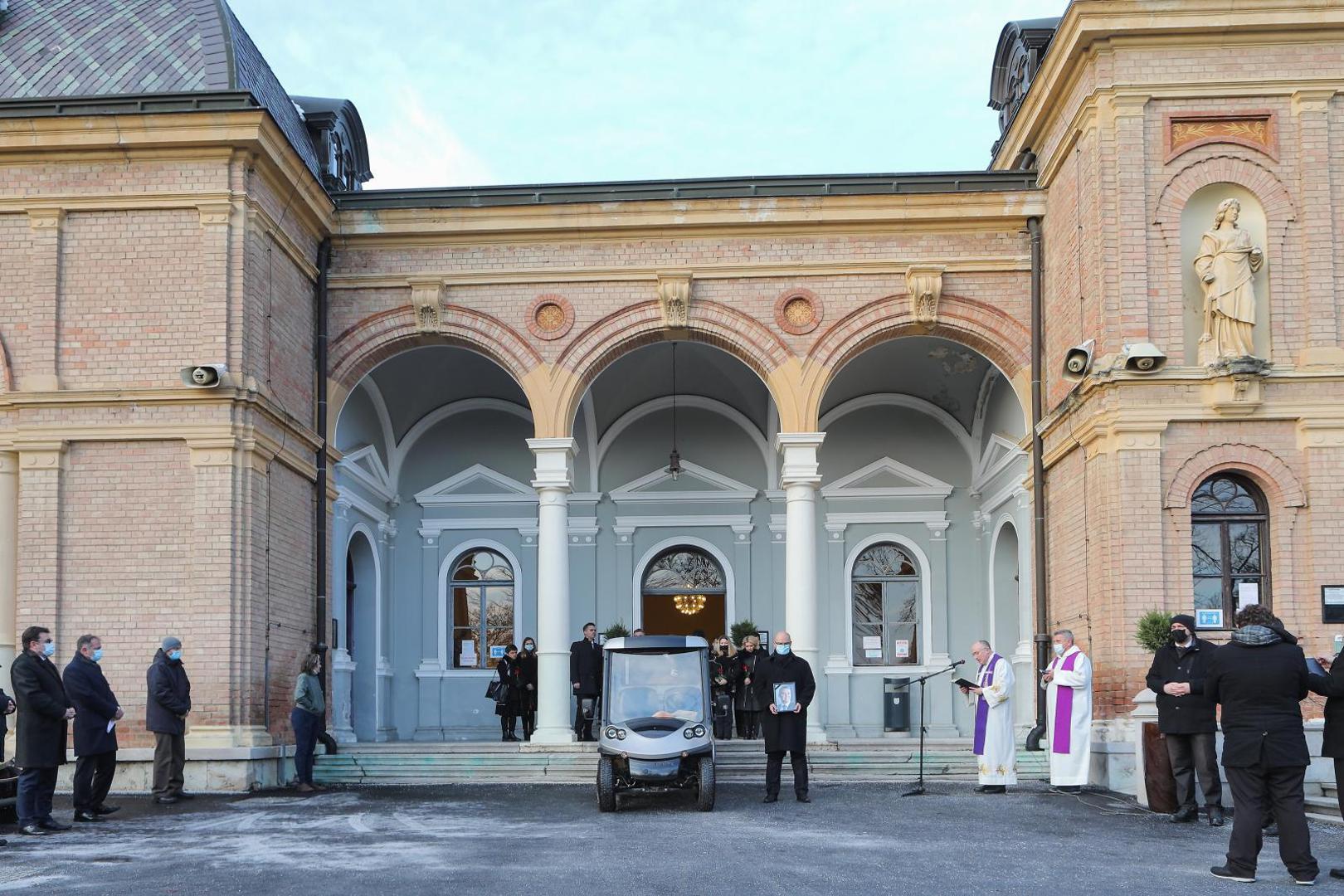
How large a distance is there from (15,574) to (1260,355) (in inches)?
526

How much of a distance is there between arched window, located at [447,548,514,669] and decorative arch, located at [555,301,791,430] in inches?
225

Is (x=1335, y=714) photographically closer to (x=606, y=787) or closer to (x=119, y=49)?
(x=606, y=787)

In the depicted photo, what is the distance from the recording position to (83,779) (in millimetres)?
13070

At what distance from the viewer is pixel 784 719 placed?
47.0ft

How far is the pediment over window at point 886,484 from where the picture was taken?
2327cm

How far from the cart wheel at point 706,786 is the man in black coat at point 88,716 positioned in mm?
5119

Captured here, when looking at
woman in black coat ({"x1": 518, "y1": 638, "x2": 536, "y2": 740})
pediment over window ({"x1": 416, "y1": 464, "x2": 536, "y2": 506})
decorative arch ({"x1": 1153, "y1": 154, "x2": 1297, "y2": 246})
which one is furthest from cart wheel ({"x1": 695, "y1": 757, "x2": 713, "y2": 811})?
pediment over window ({"x1": 416, "y1": 464, "x2": 536, "y2": 506})

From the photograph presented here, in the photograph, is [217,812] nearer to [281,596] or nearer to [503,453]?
[281,596]

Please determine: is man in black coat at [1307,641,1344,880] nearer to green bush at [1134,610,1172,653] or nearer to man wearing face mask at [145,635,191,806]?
green bush at [1134,610,1172,653]

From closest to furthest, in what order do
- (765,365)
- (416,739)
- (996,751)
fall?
(996,751)
(765,365)
(416,739)

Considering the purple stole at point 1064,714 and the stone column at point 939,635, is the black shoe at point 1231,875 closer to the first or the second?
the purple stole at point 1064,714

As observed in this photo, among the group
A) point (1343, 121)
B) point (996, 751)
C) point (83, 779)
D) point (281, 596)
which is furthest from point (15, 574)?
point (1343, 121)

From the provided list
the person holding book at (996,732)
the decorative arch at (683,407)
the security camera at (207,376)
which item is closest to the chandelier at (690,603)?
the decorative arch at (683,407)

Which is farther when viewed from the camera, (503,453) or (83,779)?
(503,453)
